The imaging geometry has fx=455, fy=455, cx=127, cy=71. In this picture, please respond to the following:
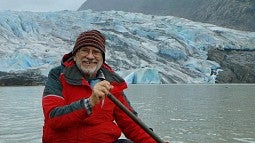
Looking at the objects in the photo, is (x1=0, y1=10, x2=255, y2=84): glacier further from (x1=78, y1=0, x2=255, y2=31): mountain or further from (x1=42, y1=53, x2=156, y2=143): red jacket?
(x1=78, y1=0, x2=255, y2=31): mountain

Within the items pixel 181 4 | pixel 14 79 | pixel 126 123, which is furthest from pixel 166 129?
pixel 181 4

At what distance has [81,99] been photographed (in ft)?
8.37

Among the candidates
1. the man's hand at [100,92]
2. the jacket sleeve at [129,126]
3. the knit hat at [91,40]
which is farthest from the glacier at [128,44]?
the man's hand at [100,92]

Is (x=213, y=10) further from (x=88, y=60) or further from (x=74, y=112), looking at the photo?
(x=74, y=112)

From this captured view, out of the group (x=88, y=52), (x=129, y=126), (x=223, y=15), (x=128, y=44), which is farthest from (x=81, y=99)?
(x=223, y=15)

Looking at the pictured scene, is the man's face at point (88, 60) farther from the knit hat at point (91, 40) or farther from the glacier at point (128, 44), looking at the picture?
the glacier at point (128, 44)

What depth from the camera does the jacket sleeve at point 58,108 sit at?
2493 millimetres

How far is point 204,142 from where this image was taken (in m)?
10.5

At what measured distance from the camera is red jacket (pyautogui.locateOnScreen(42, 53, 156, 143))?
254cm

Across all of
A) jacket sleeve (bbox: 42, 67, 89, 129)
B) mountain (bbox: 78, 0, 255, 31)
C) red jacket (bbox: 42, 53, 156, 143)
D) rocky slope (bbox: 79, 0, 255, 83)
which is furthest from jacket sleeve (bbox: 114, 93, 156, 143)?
mountain (bbox: 78, 0, 255, 31)

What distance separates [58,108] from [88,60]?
14.0 inches

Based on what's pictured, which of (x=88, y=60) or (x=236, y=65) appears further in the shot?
(x=236, y=65)

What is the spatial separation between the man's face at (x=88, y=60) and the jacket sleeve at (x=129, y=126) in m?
0.27

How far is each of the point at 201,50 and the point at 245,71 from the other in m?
8.44
